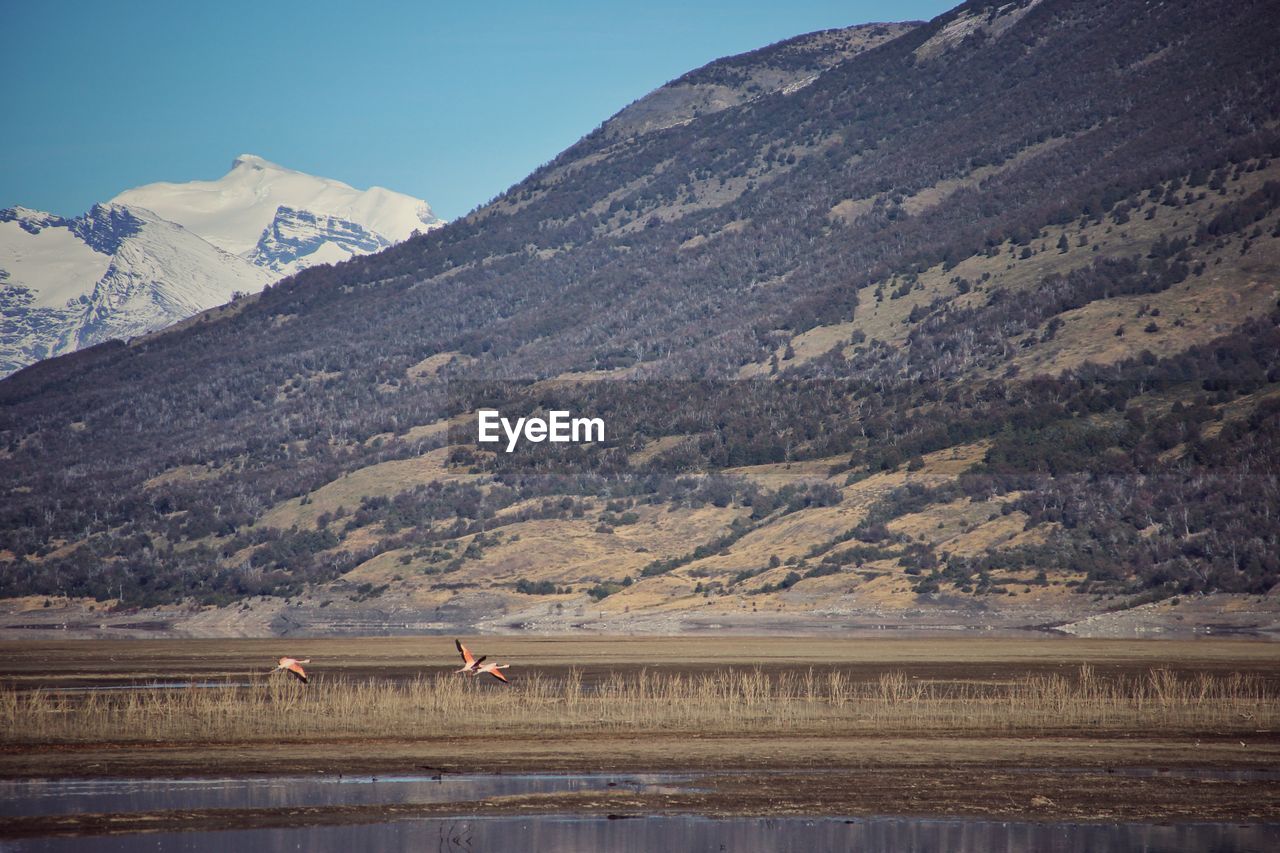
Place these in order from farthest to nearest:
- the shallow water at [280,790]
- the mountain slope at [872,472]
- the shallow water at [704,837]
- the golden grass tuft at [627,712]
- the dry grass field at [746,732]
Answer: the mountain slope at [872,472], the golden grass tuft at [627,712], the dry grass field at [746,732], the shallow water at [280,790], the shallow water at [704,837]

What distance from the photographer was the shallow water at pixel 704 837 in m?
32.5

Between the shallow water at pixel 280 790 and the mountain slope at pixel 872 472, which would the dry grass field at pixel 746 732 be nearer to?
the shallow water at pixel 280 790

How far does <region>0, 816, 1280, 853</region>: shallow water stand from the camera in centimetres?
3247

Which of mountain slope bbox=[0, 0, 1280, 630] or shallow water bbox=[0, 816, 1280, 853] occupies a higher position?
mountain slope bbox=[0, 0, 1280, 630]

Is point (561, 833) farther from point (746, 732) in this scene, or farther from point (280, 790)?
point (746, 732)

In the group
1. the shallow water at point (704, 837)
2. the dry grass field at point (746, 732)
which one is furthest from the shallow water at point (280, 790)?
the shallow water at point (704, 837)

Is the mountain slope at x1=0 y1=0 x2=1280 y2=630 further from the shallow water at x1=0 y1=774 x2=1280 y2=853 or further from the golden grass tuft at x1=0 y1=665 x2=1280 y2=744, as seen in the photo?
the shallow water at x1=0 y1=774 x2=1280 y2=853

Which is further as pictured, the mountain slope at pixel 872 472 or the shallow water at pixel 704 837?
the mountain slope at pixel 872 472

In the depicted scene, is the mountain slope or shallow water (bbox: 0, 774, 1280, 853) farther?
the mountain slope

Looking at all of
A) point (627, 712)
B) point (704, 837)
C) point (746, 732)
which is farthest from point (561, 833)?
point (627, 712)

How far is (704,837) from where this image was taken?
110 ft

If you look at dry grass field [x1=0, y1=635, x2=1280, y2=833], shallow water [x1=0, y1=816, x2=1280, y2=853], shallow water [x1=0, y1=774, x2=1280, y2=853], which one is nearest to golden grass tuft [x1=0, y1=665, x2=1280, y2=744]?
dry grass field [x1=0, y1=635, x2=1280, y2=833]

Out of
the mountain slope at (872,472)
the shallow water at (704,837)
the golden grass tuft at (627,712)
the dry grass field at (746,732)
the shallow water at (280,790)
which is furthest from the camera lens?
the mountain slope at (872,472)

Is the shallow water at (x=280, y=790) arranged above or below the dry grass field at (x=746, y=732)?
below
